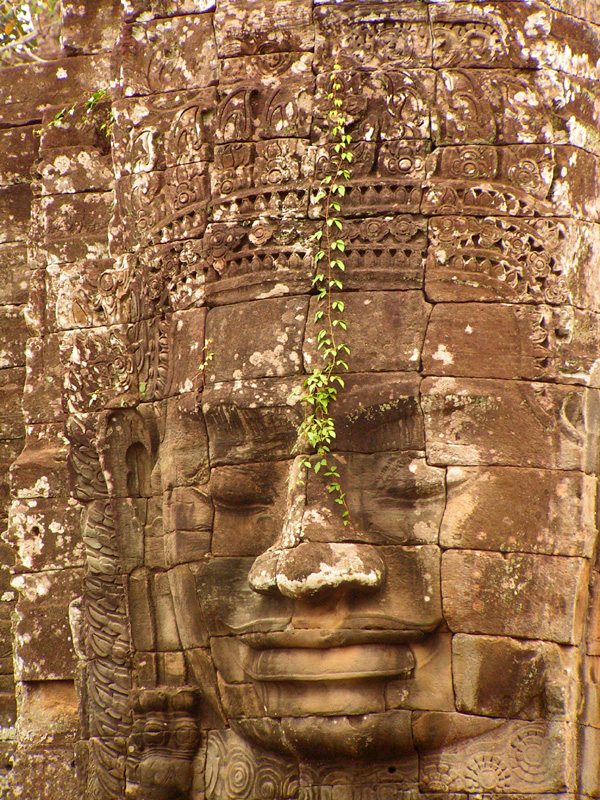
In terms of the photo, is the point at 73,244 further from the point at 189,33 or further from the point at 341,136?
the point at 341,136

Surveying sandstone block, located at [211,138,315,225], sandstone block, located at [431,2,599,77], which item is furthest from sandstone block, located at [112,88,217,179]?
sandstone block, located at [431,2,599,77]

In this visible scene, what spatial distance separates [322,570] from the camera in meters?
7.98

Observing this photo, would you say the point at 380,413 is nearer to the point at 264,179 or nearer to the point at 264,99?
the point at 264,179

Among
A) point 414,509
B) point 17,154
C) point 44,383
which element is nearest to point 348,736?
point 414,509

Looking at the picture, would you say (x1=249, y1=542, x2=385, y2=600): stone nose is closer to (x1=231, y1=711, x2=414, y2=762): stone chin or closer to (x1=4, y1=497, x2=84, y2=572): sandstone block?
(x1=231, y1=711, x2=414, y2=762): stone chin

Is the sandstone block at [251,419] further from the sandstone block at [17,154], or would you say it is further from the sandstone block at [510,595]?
the sandstone block at [17,154]

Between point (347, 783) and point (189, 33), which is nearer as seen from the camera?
point (347, 783)

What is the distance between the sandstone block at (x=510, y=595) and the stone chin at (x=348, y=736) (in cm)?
63

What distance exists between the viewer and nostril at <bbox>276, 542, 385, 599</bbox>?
26.2 ft

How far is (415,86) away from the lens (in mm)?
8562

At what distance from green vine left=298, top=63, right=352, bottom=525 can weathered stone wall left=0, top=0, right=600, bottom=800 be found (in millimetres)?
80

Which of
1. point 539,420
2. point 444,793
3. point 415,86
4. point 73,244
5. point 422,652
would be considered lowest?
point 444,793

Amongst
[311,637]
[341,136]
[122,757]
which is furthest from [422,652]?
[341,136]

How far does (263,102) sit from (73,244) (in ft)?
6.31
